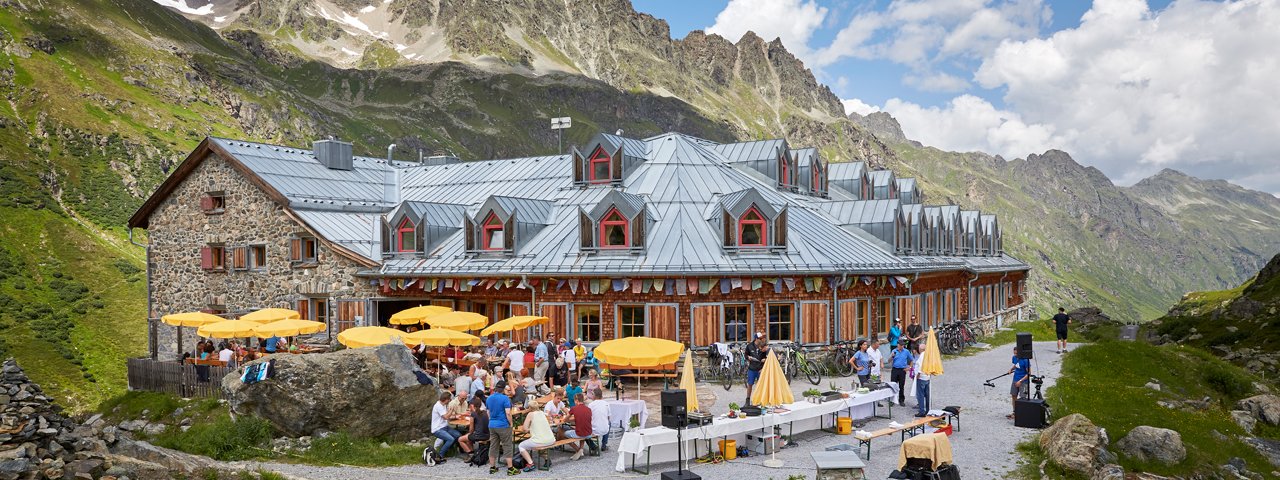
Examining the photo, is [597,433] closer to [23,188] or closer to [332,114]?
[23,188]

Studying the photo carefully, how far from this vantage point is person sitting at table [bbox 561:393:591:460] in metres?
16.2

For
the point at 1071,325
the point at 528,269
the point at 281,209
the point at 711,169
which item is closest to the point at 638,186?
the point at 711,169

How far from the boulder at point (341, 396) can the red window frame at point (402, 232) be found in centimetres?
1259

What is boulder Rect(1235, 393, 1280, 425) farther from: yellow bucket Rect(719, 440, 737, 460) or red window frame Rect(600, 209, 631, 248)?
red window frame Rect(600, 209, 631, 248)

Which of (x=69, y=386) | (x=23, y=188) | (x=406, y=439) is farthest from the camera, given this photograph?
(x=23, y=188)

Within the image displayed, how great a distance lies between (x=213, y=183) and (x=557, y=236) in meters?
16.1

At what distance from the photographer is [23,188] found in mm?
67875

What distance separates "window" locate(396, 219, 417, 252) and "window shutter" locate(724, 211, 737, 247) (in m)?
12.0

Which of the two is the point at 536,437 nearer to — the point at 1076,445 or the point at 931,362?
the point at 931,362

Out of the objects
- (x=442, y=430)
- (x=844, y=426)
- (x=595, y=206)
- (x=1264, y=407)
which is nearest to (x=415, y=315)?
(x=595, y=206)

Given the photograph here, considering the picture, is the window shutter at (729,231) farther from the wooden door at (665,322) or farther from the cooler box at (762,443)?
the cooler box at (762,443)

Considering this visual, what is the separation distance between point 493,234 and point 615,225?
5.05 m

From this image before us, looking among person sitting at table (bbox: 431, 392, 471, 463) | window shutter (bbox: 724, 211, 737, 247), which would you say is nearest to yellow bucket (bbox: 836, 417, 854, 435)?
person sitting at table (bbox: 431, 392, 471, 463)

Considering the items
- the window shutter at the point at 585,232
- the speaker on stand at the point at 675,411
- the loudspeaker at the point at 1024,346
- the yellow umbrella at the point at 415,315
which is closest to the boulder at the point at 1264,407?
the loudspeaker at the point at 1024,346
